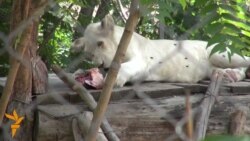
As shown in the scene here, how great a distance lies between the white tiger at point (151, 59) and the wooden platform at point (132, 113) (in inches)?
11.2

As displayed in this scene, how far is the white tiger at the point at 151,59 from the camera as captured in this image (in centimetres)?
180

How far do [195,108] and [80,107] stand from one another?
347 mm

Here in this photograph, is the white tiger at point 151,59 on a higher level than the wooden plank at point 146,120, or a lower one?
higher

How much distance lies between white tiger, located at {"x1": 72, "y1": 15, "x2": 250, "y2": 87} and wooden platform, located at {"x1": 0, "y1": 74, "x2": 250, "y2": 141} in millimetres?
284

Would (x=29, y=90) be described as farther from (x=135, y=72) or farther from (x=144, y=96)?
(x=135, y=72)

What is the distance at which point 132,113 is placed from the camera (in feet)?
4.32

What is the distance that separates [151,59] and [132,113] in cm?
60

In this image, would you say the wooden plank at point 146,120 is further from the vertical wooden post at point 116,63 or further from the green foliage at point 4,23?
the green foliage at point 4,23

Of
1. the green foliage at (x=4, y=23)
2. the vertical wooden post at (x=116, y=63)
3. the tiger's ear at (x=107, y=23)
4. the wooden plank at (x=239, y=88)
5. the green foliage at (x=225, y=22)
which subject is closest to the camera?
the vertical wooden post at (x=116, y=63)

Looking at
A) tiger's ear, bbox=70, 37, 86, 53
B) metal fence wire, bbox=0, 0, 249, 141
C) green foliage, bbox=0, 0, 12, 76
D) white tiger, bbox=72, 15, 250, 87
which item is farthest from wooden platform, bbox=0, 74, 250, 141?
green foliage, bbox=0, 0, 12, 76

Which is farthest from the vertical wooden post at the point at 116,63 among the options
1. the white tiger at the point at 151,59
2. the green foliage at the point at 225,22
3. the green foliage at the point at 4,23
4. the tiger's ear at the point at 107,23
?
the green foliage at the point at 4,23

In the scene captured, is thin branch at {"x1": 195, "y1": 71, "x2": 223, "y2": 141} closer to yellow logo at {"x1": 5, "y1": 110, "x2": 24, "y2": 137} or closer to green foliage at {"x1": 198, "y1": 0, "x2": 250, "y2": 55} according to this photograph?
green foliage at {"x1": 198, "y1": 0, "x2": 250, "y2": 55}

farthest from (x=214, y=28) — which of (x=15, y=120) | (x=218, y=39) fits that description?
(x=15, y=120)

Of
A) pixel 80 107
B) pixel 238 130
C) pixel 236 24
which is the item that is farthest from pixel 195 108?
pixel 236 24
